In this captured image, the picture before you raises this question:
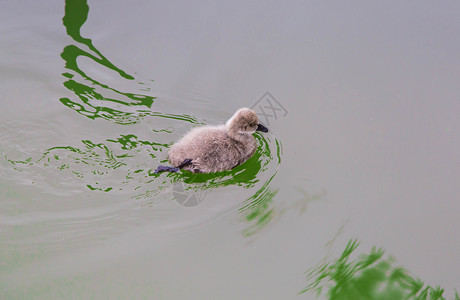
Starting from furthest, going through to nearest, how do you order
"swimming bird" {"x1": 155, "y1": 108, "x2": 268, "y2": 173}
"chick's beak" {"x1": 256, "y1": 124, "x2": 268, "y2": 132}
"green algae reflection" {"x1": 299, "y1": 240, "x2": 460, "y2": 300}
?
"chick's beak" {"x1": 256, "y1": 124, "x2": 268, "y2": 132} → "swimming bird" {"x1": 155, "y1": 108, "x2": 268, "y2": 173} → "green algae reflection" {"x1": 299, "y1": 240, "x2": 460, "y2": 300}

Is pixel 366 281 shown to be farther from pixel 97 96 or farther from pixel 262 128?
pixel 97 96

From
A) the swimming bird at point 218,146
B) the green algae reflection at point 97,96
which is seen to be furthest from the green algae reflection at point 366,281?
the green algae reflection at point 97,96

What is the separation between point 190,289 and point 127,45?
235 centimetres

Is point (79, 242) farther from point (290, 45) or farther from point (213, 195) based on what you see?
point (290, 45)

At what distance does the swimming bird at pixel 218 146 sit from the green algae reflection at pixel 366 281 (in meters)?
1.06

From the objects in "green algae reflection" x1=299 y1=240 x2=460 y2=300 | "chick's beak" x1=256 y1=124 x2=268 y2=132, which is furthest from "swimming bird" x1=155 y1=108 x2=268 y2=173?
"green algae reflection" x1=299 y1=240 x2=460 y2=300

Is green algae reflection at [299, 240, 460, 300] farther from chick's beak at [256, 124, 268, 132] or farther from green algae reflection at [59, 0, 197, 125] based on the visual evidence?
green algae reflection at [59, 0, 197, 125]

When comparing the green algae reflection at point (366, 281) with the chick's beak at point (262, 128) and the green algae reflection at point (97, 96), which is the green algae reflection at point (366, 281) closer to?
the chick's beak at point (262, 128)

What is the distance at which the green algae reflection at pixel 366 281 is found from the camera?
9.50 feet

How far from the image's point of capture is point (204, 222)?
127 inches

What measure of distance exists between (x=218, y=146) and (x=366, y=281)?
1338mm

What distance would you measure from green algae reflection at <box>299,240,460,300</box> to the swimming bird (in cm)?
106

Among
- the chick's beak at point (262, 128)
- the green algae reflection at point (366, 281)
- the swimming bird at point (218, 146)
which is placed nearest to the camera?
the green algae reflection at point (366, 281)

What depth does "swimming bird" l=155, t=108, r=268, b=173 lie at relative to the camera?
11.8 ft
